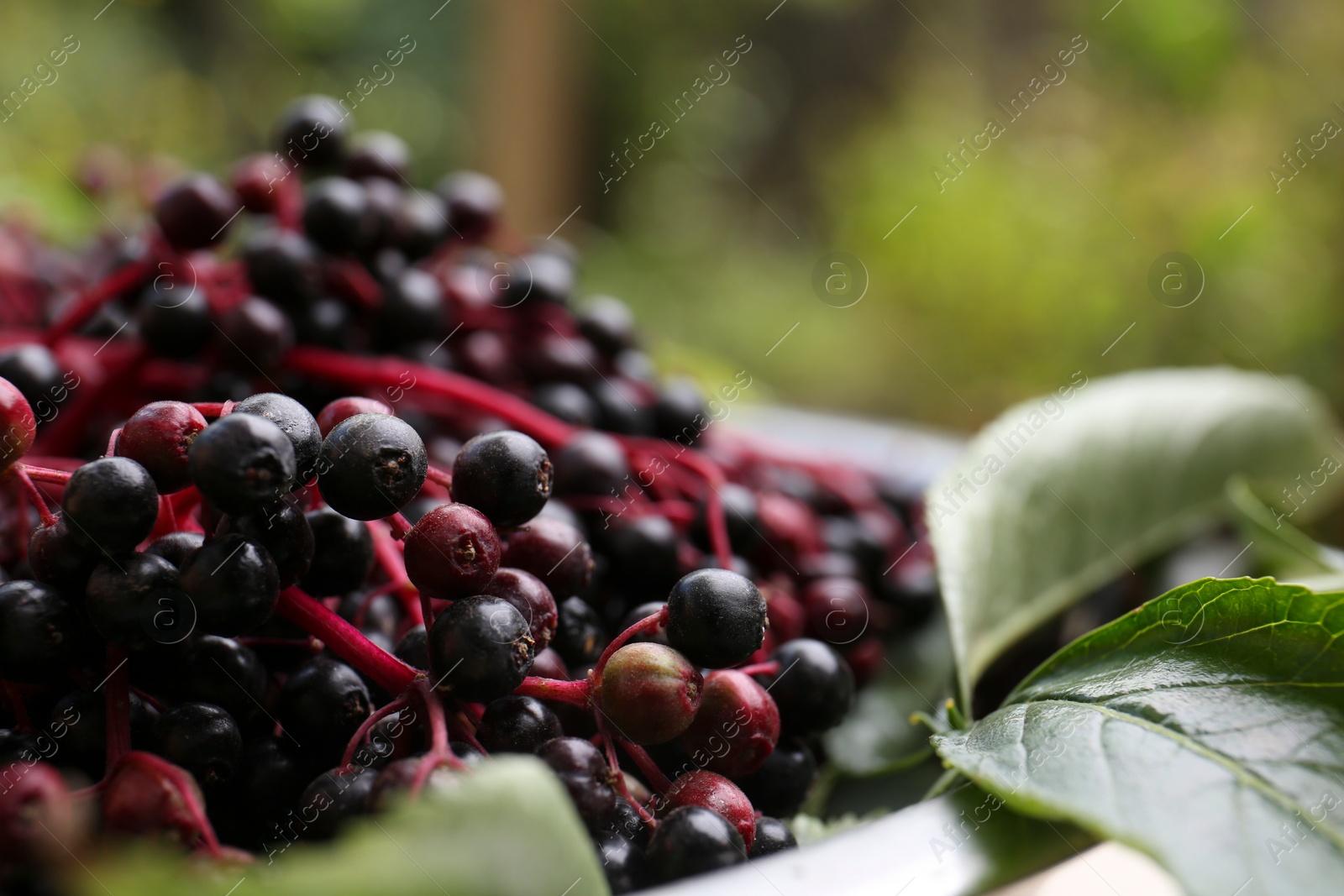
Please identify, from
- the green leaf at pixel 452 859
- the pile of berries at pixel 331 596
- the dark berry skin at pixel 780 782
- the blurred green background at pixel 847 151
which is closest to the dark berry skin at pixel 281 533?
the pile of berries at pixel 331 596

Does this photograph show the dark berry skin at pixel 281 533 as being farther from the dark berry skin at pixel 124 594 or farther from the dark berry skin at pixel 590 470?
the dark berry skin at pixel 590 470

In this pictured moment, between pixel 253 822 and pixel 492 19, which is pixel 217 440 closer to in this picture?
pixel 253 822

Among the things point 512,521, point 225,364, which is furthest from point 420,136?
point 512,521

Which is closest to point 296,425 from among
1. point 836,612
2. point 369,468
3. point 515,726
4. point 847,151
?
point 369,468

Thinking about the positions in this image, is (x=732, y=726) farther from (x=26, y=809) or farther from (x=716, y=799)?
(x=26, y=809)

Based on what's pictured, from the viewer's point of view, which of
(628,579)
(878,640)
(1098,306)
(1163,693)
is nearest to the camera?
(1163,693)
